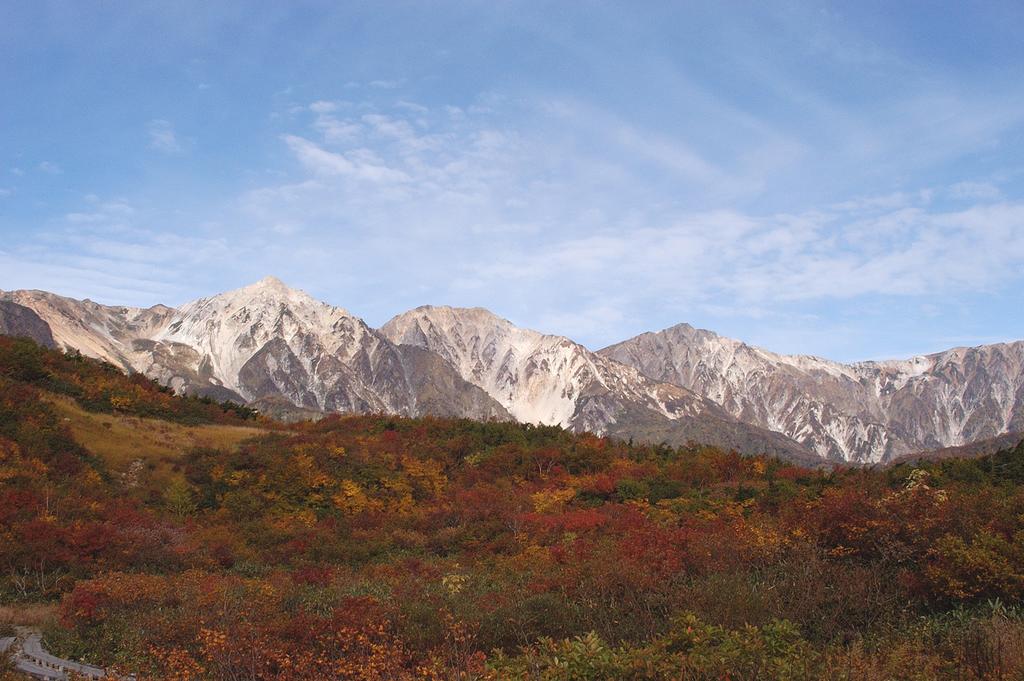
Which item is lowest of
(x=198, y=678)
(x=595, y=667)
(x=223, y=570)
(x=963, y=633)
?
(x=223, y=570)

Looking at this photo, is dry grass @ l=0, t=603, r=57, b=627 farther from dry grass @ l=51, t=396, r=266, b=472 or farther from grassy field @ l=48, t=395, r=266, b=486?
dry grass @ l=51, t=396, r=266, b=472

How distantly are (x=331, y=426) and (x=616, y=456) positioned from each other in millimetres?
20485

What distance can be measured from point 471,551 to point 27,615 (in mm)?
15123

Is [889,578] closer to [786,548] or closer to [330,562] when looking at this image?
[786,548]

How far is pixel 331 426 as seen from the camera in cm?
5219

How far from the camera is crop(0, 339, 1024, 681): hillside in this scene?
11.1 metres

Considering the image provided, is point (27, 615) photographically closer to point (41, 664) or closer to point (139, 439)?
point (41, 664)

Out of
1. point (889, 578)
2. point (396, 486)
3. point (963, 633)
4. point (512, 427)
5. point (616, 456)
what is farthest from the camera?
point (512, 427)

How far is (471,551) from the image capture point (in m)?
29.1

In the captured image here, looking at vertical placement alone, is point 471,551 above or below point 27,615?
above

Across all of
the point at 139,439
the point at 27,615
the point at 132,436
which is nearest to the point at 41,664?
the point at 27,615

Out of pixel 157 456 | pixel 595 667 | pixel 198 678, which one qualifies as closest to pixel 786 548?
pixel 595 667

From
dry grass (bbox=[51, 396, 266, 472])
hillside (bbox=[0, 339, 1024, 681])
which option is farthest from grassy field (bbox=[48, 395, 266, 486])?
hillside (bbox=[0, 339, 1024, 681])

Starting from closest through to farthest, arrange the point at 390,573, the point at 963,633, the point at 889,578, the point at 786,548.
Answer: the point at 963,633 → the point at 889,578 → the point at 786,548 → the point at 390,573
